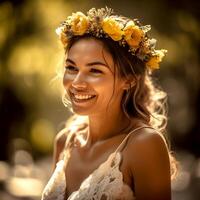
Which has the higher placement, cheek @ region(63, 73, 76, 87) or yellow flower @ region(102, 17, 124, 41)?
yellow flower @ region(102, 17, 124, 41)

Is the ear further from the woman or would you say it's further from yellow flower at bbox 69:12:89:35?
yellow flower at bbox 69:12:89:35

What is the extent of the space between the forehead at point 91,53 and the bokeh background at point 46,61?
699cm

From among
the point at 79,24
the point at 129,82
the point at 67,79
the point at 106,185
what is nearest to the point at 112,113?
the point at 129,82

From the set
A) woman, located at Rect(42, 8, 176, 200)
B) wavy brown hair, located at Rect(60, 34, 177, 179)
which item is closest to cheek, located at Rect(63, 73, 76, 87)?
woman, located at Rect(42, 8, 176, 200)

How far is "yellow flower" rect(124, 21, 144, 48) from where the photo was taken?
418 cm

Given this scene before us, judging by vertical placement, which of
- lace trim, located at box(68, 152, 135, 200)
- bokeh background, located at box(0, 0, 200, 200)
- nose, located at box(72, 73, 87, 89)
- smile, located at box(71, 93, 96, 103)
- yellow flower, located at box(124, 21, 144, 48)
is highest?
bokeh background, located at box(0, 0, 200, 200)

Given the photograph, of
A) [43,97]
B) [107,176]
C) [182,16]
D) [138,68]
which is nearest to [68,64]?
[138,68]

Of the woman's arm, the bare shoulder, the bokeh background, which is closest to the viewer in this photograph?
the bare shoulder

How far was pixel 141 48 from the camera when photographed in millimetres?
4227

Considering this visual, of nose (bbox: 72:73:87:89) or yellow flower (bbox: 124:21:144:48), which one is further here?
yellow flower (bbox: 124:21:144:48)

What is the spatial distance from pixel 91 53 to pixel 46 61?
9422mm

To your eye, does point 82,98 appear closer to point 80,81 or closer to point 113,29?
point 80,81

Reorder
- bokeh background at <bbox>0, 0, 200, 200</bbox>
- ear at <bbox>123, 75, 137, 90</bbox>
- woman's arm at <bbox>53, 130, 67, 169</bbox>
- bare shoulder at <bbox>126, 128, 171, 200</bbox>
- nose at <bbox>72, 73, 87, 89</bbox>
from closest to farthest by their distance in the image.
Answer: bare shoulder at <bbox>126, 128, 171, 200</bbox>, nose at <bbox>72, 73, 87, 89</bbox>, ear at <bbox>123, 75, 137, 90</bbox>, woman's arm at <bbox>53, 130, 67, 169</bbox>, bokeh background at <bbox>0, 0, 200, 200</bbox>

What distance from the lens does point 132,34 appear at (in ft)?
13.8
